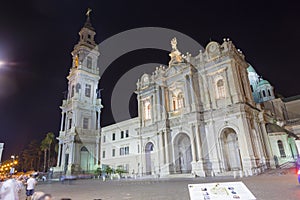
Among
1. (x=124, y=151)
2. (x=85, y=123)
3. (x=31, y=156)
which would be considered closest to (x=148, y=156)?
(x=124, y=151)

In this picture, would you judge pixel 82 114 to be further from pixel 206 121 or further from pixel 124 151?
pixel 206 121

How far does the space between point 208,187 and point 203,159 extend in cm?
1956

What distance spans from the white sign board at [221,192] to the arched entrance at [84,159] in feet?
131

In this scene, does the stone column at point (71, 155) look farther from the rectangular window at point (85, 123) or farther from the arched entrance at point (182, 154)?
the arched entrance at point (182, 154)

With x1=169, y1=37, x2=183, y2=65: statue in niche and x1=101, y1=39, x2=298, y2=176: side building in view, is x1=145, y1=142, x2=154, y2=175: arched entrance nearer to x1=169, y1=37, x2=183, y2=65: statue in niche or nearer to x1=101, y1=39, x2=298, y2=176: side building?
x1=101, y1=39, x2=298, y2=176: side building

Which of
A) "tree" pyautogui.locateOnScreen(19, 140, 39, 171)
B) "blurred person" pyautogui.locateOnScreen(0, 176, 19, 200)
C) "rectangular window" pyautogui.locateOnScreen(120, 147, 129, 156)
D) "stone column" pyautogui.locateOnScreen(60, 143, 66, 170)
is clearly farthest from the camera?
"tree" pyautogui.locateOnScreen(19, 140, 39, 171)

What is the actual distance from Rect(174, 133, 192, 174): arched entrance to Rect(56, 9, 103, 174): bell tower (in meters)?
21.6

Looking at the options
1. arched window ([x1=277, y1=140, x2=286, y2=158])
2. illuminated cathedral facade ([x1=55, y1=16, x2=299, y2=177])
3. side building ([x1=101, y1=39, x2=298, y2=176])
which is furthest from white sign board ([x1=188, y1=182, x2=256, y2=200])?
arched window ([x1=277, y1=140, x2=286, y2=158])

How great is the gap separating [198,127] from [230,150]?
4.60 metres

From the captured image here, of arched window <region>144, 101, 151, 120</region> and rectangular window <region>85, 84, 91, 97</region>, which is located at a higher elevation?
rectangular window <region>85, 84, 91, 97</region>

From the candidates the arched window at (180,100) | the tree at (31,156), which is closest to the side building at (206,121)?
the arched window at (180,100)

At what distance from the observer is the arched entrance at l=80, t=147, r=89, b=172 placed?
39250mm

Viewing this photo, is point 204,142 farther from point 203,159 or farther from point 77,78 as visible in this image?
point 77,78

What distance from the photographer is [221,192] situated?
135 inches
